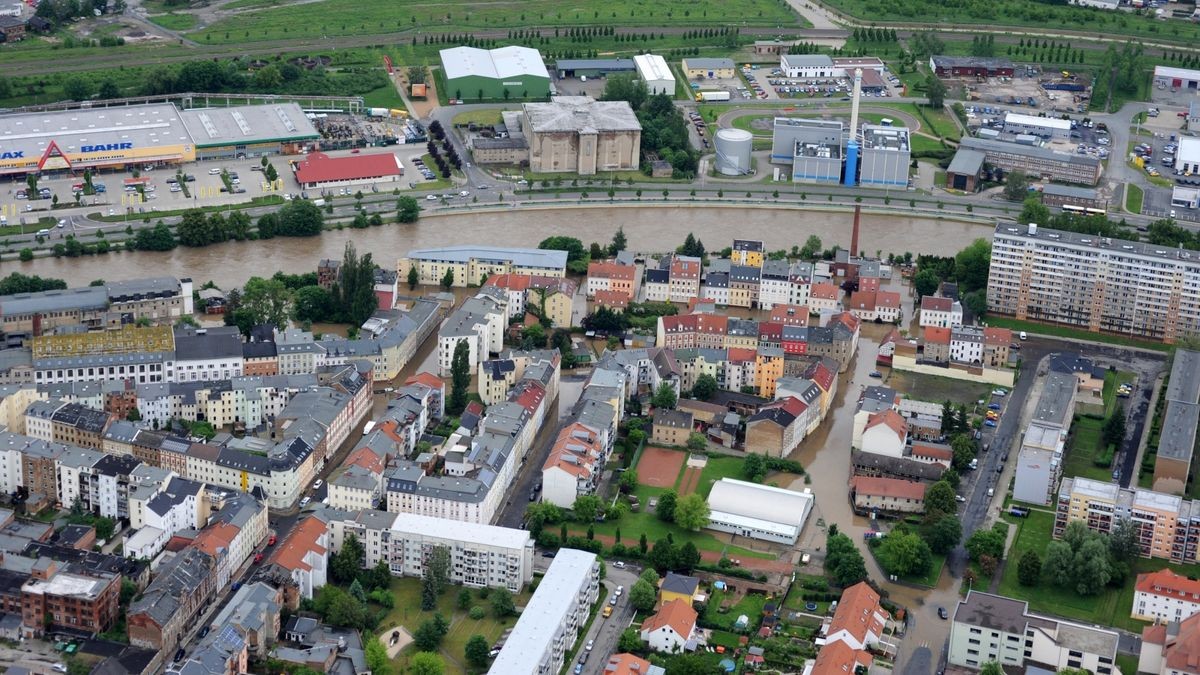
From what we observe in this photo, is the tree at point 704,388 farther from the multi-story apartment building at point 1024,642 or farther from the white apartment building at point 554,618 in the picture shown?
the multi-story apartment building at point 1024,642

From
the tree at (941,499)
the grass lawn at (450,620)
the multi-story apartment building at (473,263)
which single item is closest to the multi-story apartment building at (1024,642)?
the tree at (941,499)

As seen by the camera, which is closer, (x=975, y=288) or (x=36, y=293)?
(x=36, y=293)

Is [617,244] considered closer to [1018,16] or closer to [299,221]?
[299,221]

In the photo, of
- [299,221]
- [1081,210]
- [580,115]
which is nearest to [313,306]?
[299,221]

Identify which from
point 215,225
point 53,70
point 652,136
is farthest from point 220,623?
point 53,70

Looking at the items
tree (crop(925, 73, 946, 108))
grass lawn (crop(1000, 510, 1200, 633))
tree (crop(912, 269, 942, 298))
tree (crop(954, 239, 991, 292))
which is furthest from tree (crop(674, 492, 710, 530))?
tree (crop(925, 73, 946, 108))

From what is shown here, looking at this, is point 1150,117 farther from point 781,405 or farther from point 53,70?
point 53,70
